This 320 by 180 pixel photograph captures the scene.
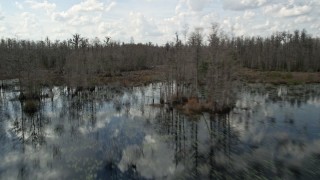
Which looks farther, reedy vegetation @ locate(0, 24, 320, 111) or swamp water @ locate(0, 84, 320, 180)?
reedy vegetation @ locate(0, 24, 320, 111)

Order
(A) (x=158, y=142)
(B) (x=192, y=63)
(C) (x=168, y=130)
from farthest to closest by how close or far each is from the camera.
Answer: (B) (x=192, y=63)
(C) (x=168, y=130)
(A) (x=158, y=142)

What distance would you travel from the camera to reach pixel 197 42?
57781 mm

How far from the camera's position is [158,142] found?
3033 cm

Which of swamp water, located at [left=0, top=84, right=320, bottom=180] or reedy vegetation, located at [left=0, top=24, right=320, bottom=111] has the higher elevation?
reedy vegetation, located at [left=0, top=24, right=320, bottom=111]

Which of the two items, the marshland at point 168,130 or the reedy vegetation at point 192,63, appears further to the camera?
the reedy vegetation at point 192,63

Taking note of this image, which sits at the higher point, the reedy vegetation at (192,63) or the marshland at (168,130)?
the reedy vegetation at (192,63)

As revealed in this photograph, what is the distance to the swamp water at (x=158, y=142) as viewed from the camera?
898 inches

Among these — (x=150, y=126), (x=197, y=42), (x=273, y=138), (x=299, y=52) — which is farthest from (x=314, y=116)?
(x=299, y=52)

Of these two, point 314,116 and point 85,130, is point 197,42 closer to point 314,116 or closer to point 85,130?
point 314,116

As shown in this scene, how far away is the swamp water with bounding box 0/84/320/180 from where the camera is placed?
22797 millimetres

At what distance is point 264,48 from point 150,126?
111229mm

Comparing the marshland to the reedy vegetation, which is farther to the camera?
the reedy vegetation

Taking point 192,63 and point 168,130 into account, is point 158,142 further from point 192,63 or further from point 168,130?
point 192,63

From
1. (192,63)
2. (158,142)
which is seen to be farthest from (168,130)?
(192,63)
